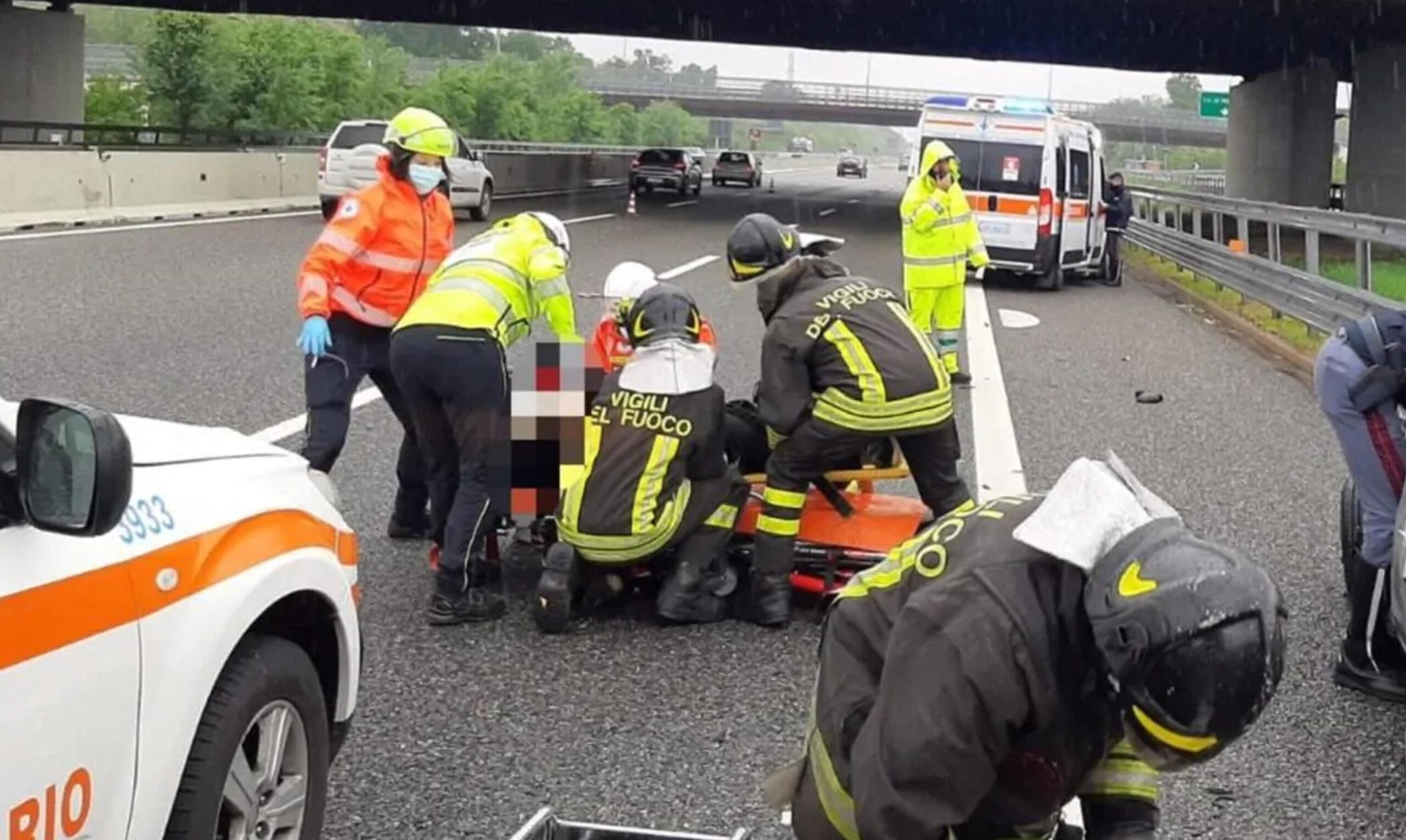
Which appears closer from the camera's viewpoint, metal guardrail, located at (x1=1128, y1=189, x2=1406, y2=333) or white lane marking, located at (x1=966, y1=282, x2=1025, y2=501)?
white lane marking, located at (x1=966, y1=282, x2=1025, y2=501)

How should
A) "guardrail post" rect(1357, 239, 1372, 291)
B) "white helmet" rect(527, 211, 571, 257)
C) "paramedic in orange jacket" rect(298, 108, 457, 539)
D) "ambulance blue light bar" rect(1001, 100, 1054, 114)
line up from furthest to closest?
1. "ambulance blue light bar" rect(1001, 100, 1054, 114)
2. "guardrail post" rect(1357, 239, 1372, 291)
3. "paramedic in orange jacket" rect(298, 108, 457, 539)
4. "white helmet" rect(527, 211, 571, 257)

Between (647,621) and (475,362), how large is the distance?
122cm

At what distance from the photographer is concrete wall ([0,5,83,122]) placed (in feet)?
111

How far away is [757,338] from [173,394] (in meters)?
5.78

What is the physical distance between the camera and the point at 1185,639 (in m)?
2.21

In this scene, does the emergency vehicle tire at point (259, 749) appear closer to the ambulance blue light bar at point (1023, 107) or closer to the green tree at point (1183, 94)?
the ambulance blue light bar at point (1023, 107)

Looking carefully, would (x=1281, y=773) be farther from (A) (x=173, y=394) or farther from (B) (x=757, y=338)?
(B) (x=757, y=338)

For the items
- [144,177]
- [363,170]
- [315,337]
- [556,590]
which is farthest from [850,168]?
[556,590]

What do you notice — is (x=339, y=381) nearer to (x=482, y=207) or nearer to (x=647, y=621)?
(x=647, y=621)

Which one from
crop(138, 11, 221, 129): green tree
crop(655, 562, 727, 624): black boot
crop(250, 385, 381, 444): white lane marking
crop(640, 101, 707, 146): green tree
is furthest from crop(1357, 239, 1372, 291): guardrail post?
crop(640, 101, 707, 146): green tree

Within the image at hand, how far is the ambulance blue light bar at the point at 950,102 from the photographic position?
74.4 ft

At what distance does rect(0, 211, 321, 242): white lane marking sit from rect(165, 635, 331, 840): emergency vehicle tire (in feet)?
57.7

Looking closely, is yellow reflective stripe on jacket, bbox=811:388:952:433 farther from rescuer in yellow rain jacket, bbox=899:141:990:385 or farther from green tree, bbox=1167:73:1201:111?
green tree, bbox=1167:73:1201:111

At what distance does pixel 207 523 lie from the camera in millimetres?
3229
